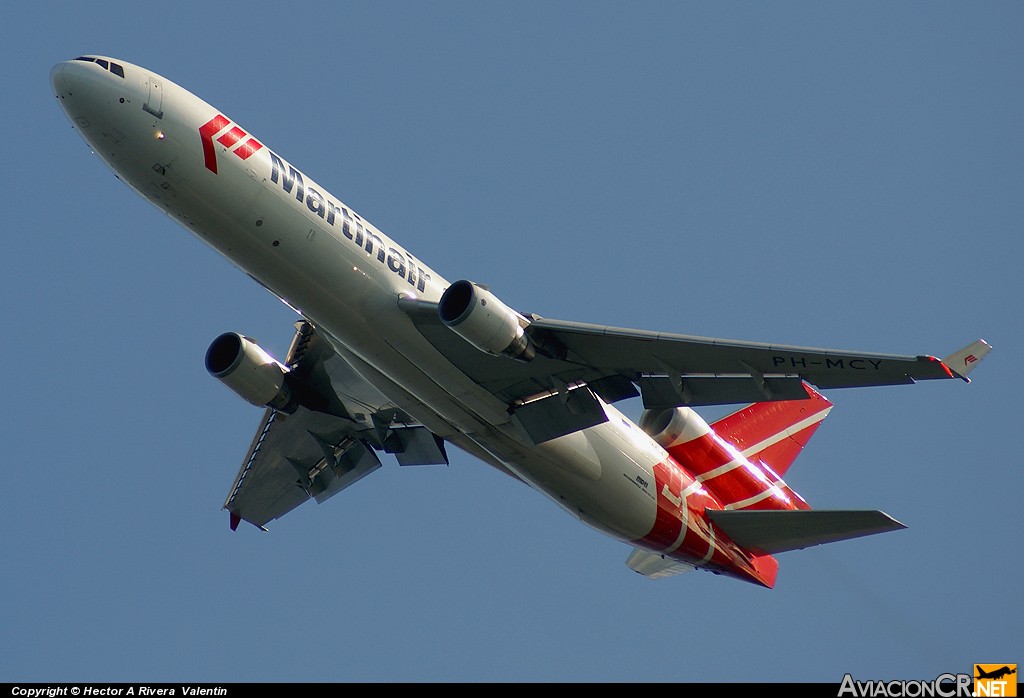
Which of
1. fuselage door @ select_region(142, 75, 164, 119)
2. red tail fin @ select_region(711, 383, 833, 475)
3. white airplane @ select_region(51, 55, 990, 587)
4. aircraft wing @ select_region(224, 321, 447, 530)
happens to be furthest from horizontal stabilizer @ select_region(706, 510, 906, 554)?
fuselage door @ select_region(142, 75, 164, 119)

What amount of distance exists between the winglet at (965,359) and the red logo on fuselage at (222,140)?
15364 millimetres

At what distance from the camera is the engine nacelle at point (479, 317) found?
29.0 metres

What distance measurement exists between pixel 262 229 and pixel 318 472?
487 inches

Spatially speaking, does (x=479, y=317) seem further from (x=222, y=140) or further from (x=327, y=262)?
(x=222, y=140)

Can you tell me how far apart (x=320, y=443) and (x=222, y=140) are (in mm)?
12347

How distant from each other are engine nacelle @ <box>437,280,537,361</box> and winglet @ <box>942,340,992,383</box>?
9344mm

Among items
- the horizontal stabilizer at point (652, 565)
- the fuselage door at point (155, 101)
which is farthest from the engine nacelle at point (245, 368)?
the horizontal stabilizer at point (652, 565)

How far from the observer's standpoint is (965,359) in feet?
88.3

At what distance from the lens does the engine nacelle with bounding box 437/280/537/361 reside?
2903 cm

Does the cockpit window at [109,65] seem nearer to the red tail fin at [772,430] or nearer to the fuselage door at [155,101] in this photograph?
the fuselage door at [155,101]

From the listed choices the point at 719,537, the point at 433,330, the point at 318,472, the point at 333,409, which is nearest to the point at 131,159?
the point at 433,330

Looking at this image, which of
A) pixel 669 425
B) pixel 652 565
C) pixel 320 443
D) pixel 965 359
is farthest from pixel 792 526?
pixel 320 443

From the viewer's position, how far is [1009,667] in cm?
2883

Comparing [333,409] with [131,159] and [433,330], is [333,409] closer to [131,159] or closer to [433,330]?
[433,330]
